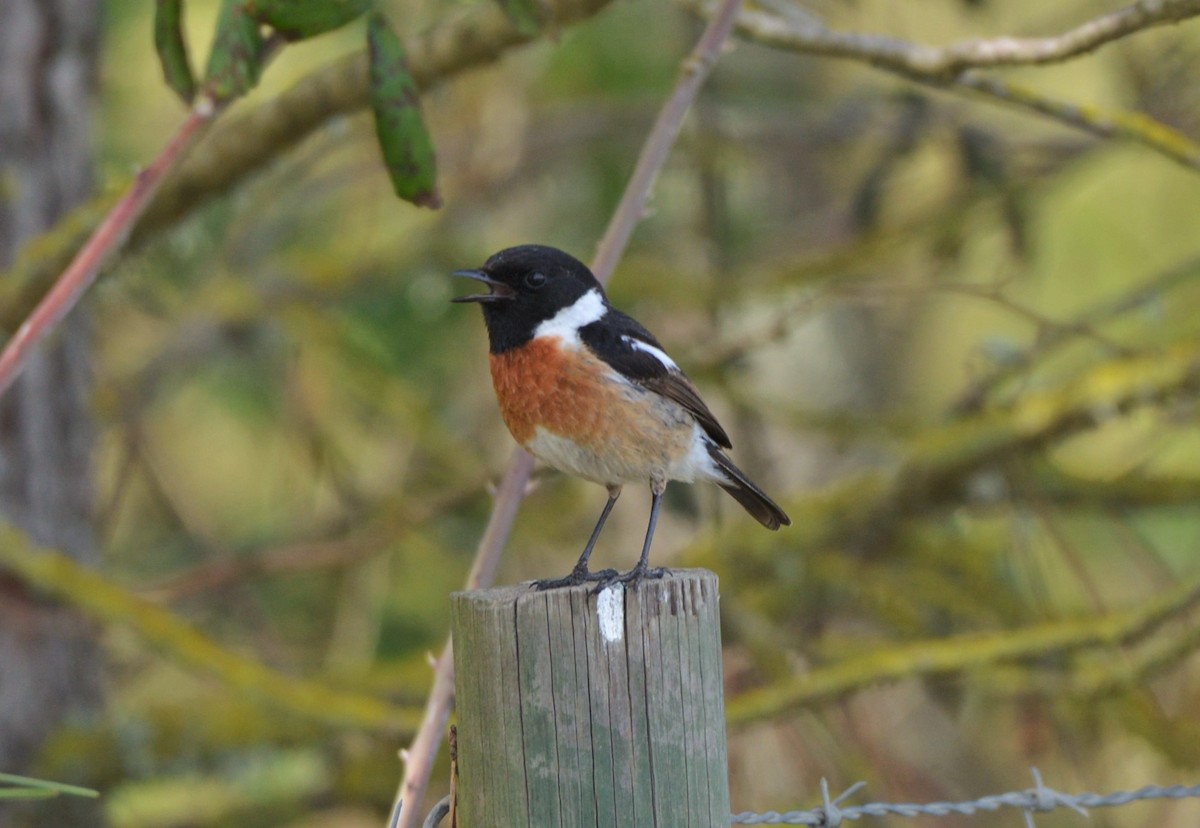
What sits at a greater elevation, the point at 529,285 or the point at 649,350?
the point at 529,285

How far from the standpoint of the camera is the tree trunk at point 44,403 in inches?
184

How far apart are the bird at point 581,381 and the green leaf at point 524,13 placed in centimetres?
59

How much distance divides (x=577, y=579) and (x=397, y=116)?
1027 millimetres

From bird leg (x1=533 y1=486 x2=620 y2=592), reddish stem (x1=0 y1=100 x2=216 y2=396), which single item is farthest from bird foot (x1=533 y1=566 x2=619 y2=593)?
reddish stem (x1=0 y1=100 x2=216 y2=396)

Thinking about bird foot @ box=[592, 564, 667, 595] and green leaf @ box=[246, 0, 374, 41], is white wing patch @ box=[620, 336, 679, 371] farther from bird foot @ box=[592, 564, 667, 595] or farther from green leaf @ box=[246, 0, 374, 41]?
green leaf @ box=[246, 0, 374, 41]

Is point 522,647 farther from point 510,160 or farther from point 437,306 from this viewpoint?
point 510,160

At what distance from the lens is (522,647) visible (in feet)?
6.88

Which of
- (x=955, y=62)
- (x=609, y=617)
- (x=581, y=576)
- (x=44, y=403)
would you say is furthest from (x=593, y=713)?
(x=44, y=403)

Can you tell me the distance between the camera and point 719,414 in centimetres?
794

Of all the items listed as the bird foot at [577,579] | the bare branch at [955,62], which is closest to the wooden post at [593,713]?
the bird foot at [577,579]

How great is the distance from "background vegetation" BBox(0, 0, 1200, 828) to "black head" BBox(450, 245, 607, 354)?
26.6 inches

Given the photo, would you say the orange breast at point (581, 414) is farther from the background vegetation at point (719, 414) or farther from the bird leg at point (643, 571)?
the background vegetation at point (719, 414)

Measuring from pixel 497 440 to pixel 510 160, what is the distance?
1.54 metres

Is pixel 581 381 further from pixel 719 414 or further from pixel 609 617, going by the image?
pixel 719 414
